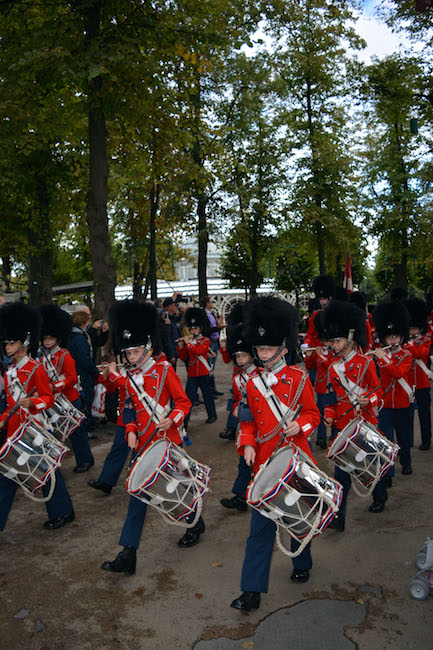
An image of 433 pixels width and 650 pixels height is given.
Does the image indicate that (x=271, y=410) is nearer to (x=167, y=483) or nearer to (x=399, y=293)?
(x=167, y=483)

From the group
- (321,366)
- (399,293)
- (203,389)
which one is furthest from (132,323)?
(399,293)

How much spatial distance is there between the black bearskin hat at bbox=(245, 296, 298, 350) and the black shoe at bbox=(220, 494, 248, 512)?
230 cm

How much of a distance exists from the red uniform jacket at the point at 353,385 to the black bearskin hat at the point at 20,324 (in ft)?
10.4

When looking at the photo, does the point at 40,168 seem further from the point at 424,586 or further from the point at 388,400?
the point at 424,586

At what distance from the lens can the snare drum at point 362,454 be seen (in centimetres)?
507

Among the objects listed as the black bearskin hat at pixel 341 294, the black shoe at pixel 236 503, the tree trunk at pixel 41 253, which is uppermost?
the tree trunk at pixel 41 253

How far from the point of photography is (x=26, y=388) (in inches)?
Answer: 225

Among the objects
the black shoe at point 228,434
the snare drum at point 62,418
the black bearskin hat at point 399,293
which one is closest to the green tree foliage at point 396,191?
the black bearskin hat at point 399,293

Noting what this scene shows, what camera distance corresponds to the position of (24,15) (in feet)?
38.0

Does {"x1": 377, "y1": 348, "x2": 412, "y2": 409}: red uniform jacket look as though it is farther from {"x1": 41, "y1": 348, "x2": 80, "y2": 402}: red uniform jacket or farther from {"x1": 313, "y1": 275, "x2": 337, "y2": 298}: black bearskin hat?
{"x1": 41, "y1": 348, "x2": 80, "y2": 402}: red uniform jacket

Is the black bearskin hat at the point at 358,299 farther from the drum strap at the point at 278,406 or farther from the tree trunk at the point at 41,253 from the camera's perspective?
the tree trunk at the point at 41,253

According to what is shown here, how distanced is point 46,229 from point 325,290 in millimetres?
11655

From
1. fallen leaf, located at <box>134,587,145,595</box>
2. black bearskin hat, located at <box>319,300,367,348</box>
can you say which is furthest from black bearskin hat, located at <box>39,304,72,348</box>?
fallen leaf, located at <box>134,587,145,595</box>

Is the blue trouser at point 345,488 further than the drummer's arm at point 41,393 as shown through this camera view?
No
